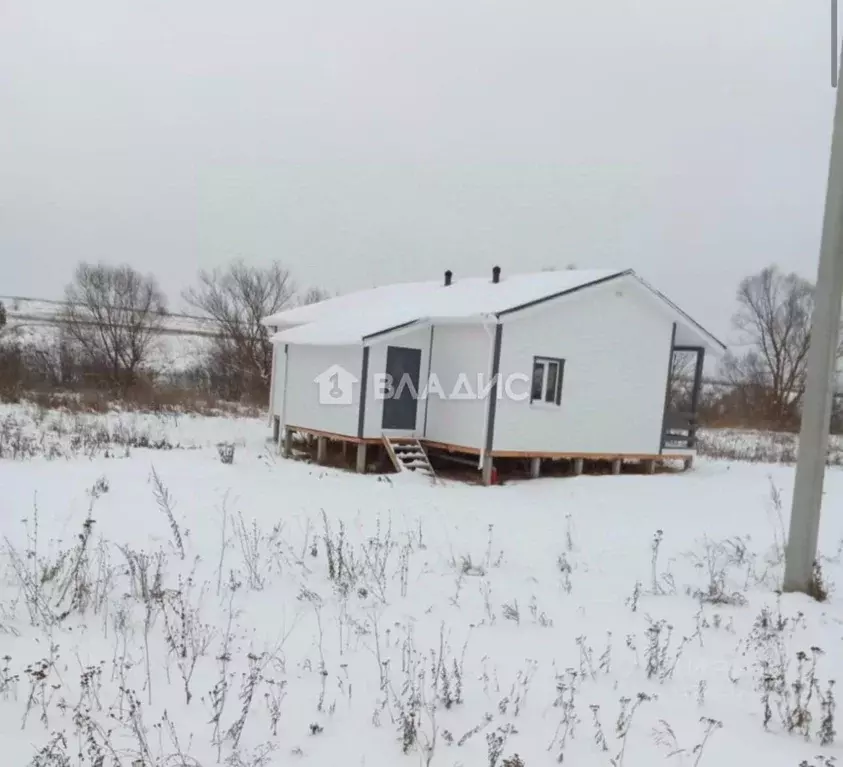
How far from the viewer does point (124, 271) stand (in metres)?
43.2

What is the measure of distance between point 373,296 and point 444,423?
690 cm

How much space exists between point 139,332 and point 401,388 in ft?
90.2

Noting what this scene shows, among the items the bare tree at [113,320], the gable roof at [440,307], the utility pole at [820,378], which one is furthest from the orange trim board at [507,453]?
the bare tree at [113,320]

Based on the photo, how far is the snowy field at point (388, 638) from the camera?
146 inches

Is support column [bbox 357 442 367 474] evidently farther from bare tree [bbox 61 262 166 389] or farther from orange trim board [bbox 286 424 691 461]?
bare tree [bbox 61 262 166 389]

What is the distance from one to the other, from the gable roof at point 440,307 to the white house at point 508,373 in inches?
2.0

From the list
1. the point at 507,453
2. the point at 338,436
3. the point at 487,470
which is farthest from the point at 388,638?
the point at 338,436

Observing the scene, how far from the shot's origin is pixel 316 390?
16406 millimetres

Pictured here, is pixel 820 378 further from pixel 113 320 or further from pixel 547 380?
pixel 113 320

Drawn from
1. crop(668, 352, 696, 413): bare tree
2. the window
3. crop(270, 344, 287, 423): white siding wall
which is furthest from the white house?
crop(668, 352, 696, 413): bare tree

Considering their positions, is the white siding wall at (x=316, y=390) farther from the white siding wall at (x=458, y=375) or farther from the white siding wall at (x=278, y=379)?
the white siding wall at (x=458, y=375)

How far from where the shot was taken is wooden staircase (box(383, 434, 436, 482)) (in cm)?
1438

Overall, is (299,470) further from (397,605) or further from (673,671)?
(673,671)

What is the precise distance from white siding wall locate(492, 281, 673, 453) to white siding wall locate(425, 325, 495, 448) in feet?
1.40
